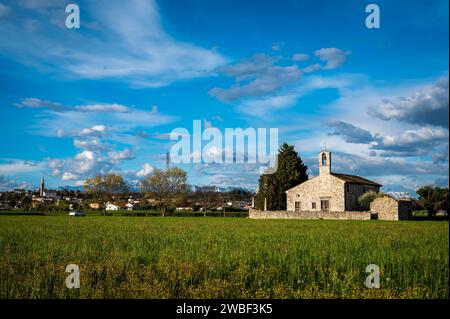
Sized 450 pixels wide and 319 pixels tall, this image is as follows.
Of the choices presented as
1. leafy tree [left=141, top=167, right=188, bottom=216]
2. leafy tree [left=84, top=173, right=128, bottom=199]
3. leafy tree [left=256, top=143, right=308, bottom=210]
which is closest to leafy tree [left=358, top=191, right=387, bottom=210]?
leafy tree [left=256, top=143, right=308, bottom=210]

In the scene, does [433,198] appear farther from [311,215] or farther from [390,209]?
[311,215]

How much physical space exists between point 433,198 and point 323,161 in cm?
1977

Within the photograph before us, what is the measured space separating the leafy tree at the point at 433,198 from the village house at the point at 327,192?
9495 millimetres

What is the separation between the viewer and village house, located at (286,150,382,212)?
60.2m

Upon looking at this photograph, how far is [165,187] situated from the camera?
272 feet

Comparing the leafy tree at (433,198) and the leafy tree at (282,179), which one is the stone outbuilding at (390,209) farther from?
the leafy tree at (282,179)

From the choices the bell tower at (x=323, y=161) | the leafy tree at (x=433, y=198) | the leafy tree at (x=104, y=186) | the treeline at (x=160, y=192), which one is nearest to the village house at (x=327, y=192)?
the bell tower at (x=323, y=161)

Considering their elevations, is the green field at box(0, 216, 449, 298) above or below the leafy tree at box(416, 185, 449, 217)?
below

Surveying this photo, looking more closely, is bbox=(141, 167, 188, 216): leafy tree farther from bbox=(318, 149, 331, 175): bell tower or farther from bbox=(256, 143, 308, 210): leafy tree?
bbox=(318, 149, 331, 175): bell tower

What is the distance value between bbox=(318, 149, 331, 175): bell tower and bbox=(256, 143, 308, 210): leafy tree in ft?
34.3

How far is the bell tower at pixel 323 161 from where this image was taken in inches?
2434

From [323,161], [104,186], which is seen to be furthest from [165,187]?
[323,161]
